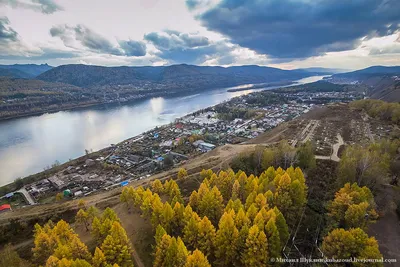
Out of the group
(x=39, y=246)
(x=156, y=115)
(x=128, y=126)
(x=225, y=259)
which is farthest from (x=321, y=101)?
(x=39, y=246)

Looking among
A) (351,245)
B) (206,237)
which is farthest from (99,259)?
(351,245)

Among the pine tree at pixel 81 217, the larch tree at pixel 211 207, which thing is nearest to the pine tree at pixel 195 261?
the larch tree at pixel 211 207

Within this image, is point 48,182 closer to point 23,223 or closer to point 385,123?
point 23,223

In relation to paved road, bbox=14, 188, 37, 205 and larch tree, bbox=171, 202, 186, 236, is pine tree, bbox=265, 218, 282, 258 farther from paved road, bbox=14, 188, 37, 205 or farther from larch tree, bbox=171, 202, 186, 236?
paved road, bbox=14, 188, 37, 205

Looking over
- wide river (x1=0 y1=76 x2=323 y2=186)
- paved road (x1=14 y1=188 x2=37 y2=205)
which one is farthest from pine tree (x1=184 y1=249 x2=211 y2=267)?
wide river (x1=0 y1=76 x2=323 y2=186)

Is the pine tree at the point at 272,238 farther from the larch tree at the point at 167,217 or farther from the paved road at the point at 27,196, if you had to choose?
the paved road at the point at 27,196

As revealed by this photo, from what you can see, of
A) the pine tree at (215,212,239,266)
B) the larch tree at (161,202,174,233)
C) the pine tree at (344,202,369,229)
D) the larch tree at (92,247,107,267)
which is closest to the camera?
the larch tree at (92,247,107,267)
